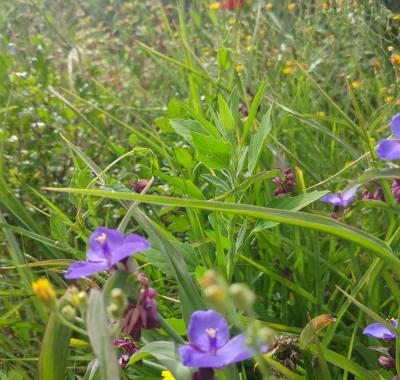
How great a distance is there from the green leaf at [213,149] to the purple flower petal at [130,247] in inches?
13.6

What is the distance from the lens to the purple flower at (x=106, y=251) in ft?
1.98

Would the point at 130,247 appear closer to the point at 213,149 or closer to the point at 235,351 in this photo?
the point at 235,351

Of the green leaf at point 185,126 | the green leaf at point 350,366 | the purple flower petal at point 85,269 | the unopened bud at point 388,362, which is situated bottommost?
the unopened bud at point 388,362

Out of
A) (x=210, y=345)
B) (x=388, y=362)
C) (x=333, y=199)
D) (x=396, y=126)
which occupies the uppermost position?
(x=396, y=126)

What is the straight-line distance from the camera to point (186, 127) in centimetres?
112

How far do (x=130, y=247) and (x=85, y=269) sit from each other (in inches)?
2.1

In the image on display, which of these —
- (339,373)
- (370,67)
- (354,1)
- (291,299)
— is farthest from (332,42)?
(339,373)

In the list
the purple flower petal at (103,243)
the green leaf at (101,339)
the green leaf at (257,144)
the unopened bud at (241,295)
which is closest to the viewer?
the unopened bud at (241,295)

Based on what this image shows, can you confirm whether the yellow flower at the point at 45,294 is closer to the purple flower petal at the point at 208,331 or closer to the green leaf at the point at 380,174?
the purple flower petal at the point at 208,331

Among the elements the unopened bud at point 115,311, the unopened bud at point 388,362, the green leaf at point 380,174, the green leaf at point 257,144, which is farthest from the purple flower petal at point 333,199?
Answer: the unopened bud at point 115,311

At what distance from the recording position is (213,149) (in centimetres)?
97

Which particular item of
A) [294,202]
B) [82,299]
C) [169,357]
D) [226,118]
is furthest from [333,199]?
[82,299]

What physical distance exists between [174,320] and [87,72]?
6.89 ft

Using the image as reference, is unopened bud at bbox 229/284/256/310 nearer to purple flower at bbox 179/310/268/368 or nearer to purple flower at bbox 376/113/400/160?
purple flower at bbox 179/310/268/368
